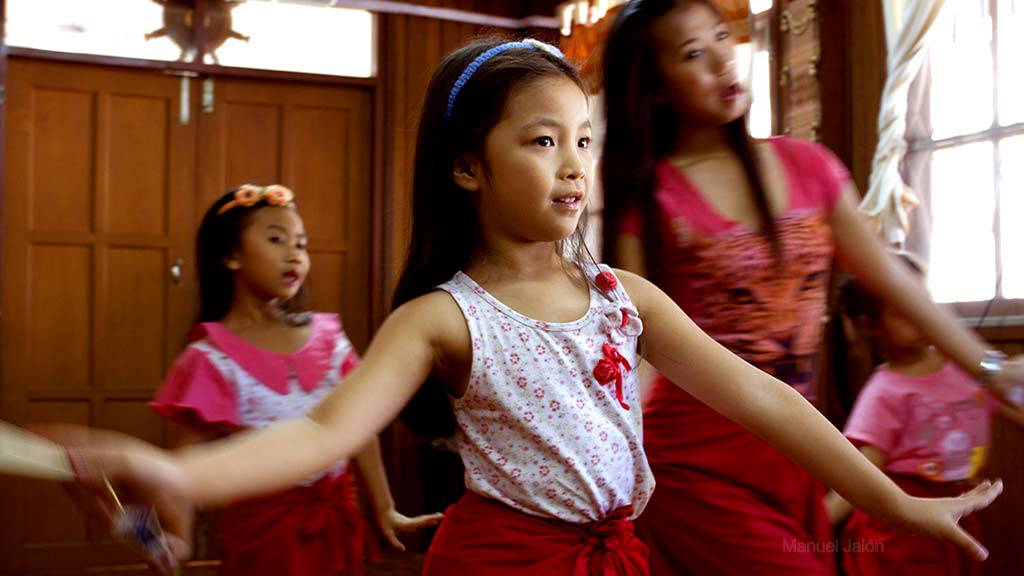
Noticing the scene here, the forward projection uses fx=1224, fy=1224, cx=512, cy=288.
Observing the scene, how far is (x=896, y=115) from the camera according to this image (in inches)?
171

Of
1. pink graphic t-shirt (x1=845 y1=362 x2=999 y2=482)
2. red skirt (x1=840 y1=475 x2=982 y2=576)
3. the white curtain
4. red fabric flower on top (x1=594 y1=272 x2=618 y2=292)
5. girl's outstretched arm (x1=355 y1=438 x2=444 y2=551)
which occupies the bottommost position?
red skirt (x1=840 y1=475 x2=982 y2=576)

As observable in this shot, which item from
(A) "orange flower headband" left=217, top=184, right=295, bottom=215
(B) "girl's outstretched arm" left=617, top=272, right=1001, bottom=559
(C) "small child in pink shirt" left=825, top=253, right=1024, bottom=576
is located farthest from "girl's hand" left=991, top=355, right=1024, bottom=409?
(A) "orange flower headband" left=217, top=184, right=295, bottom=215

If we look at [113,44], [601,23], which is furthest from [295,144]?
[601,23]

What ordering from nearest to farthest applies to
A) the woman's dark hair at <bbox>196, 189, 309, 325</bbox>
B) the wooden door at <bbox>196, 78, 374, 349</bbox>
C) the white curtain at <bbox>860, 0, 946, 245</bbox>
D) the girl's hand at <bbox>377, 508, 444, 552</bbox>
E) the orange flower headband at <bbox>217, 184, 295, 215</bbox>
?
the girl's hand at <bbox>377, 508, 444, 552</bbox>, the woman's dark hair at <bbox>196, 189, 309, 325</bbox>, the orange flower headband at <bbox>217, 184, 295, 215</bbox>, the white curtain at <bbox>860, 0, 946, 245</bbox>, the wooden door at <bbox>196, 78, 374, 349</bbox>

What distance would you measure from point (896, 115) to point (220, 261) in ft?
8.18

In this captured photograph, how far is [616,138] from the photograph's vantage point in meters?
1.95

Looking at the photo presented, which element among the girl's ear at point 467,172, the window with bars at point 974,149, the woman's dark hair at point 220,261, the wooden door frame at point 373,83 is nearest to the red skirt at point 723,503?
the girl's ear at point 467,172

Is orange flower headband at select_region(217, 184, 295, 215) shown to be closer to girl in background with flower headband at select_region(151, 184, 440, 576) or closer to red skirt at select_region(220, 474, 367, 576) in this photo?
girl in background with flower headband at select_region(151, 184, 440, 576)

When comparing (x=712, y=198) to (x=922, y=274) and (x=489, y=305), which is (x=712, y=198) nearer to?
(x=489, y=305)

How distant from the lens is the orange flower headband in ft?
10.6

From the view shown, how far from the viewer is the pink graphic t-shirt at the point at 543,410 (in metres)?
1.36

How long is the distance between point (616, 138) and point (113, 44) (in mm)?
4914

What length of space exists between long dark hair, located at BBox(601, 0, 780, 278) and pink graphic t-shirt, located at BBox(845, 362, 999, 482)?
1084mm

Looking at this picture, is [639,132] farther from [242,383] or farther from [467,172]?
[242,383]
